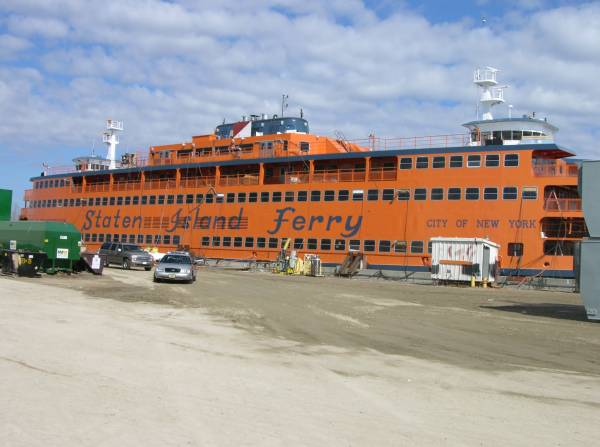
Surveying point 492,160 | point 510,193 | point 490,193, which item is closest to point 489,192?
point 490,193

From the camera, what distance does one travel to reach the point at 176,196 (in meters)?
56.4

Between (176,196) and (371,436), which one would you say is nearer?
(371,436)

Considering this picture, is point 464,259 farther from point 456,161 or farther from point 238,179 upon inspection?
point 238,179

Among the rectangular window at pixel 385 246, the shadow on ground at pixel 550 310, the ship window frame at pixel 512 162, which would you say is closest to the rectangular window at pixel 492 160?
the ship window frame at pixel 512 162

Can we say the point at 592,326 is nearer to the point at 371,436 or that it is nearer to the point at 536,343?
the point at 536,343

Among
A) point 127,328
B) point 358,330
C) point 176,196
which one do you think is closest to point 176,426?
point 127,328

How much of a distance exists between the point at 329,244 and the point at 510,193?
1294cm

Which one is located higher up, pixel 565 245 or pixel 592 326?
pixel 565 245

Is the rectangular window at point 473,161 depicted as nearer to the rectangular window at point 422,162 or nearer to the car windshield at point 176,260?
the rectangular window at point 422,162

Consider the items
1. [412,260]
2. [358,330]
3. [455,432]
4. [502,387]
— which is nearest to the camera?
[455,432]

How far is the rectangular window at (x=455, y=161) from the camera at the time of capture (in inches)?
1596

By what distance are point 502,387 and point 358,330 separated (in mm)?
6243

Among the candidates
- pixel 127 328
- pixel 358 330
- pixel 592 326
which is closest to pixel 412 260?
pixel 592 326

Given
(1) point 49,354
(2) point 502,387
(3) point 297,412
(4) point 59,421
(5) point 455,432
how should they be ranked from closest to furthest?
(4) point 59,421
(5) point 455,432
(3) point 297,412
(2) point 502,387
(1) point 49,354
